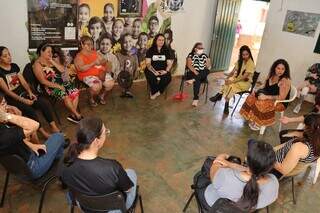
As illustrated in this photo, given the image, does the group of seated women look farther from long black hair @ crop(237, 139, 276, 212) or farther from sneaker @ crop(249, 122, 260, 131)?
sneaker @ crop(249, 122, 260, 131)

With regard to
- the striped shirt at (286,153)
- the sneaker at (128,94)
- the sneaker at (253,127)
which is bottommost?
the sneaker at (253,127)

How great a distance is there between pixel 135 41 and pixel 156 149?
2415mm

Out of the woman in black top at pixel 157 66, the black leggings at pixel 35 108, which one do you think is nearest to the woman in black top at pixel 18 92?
the black leggings at pixel 35 108

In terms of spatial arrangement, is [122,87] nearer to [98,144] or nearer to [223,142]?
[223,142]

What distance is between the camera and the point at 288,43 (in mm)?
5746

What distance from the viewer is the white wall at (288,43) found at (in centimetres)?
540

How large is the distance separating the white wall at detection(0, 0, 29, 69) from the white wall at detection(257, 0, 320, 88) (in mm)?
4686

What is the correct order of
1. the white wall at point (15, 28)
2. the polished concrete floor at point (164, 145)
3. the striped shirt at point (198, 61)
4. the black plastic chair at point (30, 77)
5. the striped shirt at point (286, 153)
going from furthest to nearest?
the striped shirt at point (198, 61), the white wall at point (15, 28), the black plastic chair at point (30, 77), the polished concrete floor at point (164, 145), the striped shirt at point (286, 153)

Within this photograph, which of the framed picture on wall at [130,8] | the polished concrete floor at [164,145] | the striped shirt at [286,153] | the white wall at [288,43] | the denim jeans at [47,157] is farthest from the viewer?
the white wall at [288,43]

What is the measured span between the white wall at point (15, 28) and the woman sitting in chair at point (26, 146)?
1.86m

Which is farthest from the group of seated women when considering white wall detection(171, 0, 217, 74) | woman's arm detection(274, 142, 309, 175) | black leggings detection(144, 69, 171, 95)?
white wall detection(171, 0, 217, 74)

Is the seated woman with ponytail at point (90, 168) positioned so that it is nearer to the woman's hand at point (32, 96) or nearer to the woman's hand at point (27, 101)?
the woman's hand at point (27, 101)

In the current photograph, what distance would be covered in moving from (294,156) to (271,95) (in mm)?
1888

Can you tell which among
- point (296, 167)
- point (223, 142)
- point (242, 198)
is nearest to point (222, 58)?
point (223, 142)
